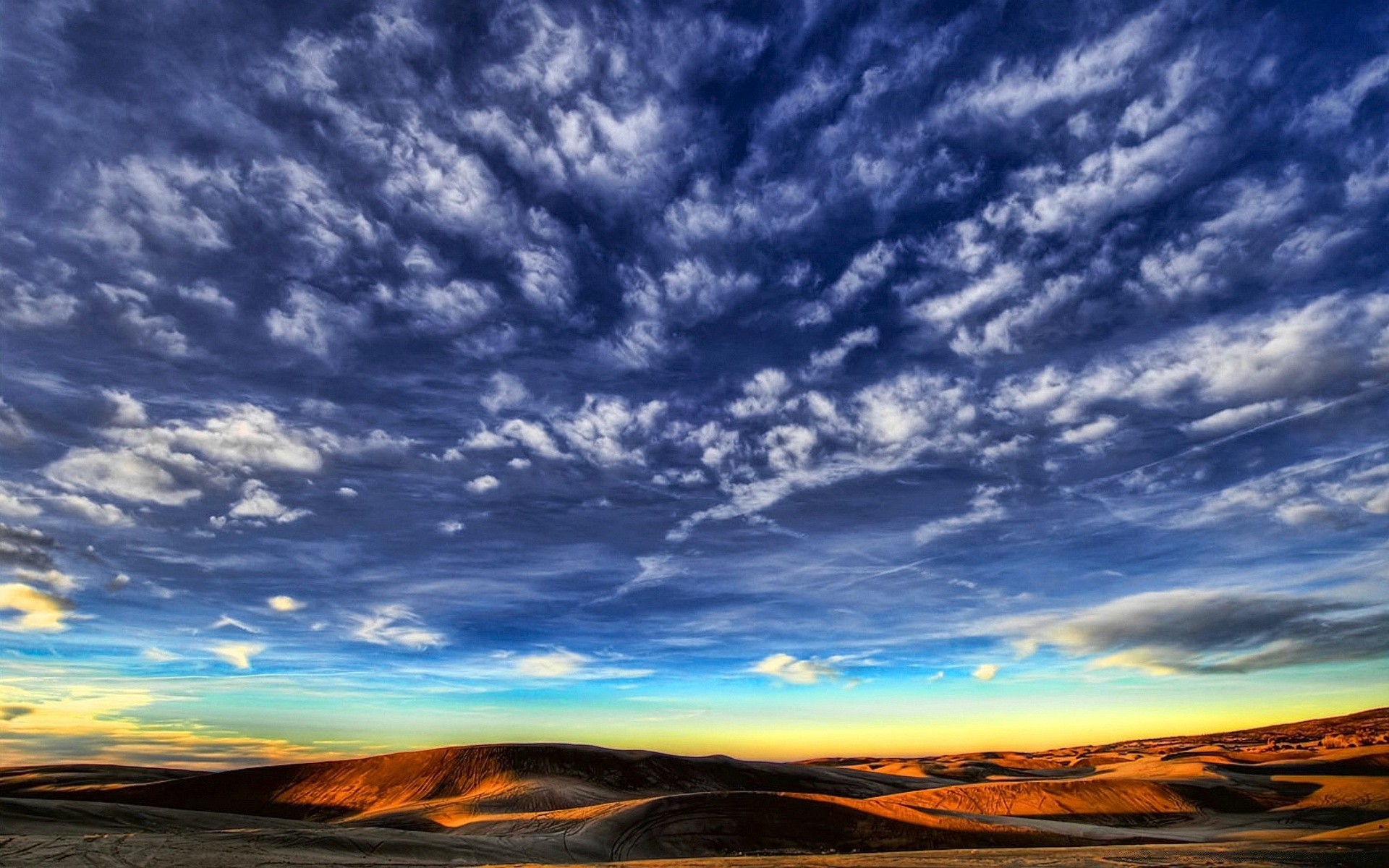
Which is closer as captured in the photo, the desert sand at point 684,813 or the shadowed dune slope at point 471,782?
the desert sand at point 684,813

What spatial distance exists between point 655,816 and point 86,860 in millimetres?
20647

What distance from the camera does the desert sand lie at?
19297mm

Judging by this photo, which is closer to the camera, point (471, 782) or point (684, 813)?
point (684, 813)

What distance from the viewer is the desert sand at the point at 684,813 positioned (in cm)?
1930

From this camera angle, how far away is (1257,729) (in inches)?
6668

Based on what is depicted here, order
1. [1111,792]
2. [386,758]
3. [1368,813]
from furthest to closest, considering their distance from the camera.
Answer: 1. [386,758]
2. [1111,792]
3. [1368,813]

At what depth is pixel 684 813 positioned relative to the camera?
31.7 m

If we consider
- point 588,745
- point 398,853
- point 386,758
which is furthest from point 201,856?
point 588,745

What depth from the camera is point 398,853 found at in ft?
72.1

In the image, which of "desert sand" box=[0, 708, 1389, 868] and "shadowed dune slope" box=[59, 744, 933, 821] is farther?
"shadowed dune slope" box=[59, 744, 933, 821]

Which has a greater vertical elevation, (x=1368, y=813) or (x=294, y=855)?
(x=294, y=855)

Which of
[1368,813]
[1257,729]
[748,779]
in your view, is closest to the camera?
[1368,813]

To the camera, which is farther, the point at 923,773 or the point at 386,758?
the point at 923,773

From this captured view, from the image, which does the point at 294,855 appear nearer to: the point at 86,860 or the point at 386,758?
the point at 86,860
